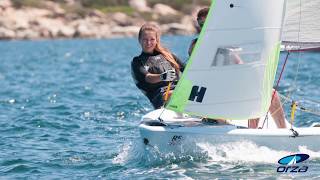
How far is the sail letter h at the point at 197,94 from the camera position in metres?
9.16

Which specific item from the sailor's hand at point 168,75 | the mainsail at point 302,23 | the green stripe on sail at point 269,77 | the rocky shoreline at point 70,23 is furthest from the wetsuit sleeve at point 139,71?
the rocky shoreline at point 70,23

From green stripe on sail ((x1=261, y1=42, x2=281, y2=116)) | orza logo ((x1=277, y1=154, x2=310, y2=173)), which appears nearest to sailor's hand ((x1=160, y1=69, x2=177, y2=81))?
green stripe on sail ((x1=261, y1=42, x2=281, y2=116))

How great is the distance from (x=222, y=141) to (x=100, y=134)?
3726mm

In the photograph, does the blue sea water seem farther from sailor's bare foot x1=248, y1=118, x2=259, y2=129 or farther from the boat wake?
sailor's bare foot x1=248, y1=118, x2=259, y2=129

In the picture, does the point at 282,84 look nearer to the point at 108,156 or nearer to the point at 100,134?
the point at 100,134

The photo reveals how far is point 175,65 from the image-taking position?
34.9 feet

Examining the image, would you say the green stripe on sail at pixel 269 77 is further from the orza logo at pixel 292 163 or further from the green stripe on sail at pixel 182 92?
the green stripe on sail at pixel 182 92

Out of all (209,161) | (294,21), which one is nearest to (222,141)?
(209,161)

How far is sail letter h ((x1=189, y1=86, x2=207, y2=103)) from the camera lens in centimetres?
916

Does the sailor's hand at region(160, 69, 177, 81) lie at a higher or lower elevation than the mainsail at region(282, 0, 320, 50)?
lower

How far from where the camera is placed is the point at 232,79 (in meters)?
9.14

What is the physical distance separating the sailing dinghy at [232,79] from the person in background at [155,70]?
3.69 feet

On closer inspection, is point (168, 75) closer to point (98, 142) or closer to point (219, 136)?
point (219, 136)

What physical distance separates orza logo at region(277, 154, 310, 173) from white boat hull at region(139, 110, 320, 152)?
0.15 metres
